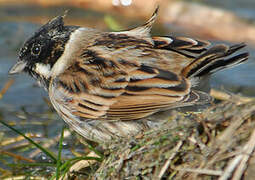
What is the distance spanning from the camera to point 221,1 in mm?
10641

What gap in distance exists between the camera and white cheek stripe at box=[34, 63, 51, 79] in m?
4.98

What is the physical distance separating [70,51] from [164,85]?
1.24 metres

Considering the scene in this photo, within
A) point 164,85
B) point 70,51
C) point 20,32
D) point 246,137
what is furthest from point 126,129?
point 20,32

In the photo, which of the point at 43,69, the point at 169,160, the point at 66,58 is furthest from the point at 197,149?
the point at 43,69

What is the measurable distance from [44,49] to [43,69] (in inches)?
8.2

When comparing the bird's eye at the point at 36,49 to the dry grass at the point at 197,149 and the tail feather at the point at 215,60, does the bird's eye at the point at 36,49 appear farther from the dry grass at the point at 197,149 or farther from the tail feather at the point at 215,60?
the dry grass at the point at 197,149

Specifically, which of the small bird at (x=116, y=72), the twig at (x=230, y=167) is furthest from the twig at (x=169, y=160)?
the small bird at (x=116, y=72)

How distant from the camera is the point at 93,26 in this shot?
9.67 meters

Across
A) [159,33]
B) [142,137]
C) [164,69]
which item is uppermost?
[164,69]

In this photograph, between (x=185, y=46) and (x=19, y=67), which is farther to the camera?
(x=19, y=67)

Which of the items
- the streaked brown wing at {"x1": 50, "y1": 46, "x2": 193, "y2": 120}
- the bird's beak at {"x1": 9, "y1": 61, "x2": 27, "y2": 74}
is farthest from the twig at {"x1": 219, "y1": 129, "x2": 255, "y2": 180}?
the bird's beak at {"x1": 9, "y1": 61, "x2": 27, "y2": 74}

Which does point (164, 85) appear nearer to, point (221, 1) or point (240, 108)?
point (240, 108)

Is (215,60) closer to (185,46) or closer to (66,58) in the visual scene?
(185,46)

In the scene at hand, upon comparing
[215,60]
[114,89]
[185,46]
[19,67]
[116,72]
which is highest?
[215,60]
